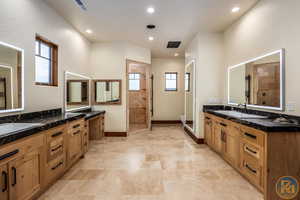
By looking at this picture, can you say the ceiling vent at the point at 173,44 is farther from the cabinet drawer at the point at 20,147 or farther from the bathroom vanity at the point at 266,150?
the cabinet drawer at the point at 20,147

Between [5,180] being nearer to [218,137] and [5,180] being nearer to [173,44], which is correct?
[218,137]

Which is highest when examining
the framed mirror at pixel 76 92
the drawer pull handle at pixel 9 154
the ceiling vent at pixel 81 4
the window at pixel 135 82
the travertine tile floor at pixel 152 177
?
the ceiling vent at pixel 81 4

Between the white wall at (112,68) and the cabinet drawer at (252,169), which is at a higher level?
the white wall at (112,68)

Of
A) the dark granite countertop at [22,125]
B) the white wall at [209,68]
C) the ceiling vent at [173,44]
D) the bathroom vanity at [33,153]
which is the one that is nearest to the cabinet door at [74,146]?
the bathroom vanity at [33,153]

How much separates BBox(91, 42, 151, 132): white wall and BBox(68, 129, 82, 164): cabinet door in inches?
79.1

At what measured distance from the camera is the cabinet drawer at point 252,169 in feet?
7.24

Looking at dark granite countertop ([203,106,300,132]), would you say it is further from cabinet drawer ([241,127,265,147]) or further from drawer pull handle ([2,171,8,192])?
drawer pull handle ([2,171,8,192])

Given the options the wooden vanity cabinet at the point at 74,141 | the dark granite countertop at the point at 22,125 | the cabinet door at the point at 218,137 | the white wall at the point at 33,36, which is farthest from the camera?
the cabinet door at the point at 218,137

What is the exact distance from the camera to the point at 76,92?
4391 mm

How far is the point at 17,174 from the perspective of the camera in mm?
1682

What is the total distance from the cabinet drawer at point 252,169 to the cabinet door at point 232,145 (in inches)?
8.3

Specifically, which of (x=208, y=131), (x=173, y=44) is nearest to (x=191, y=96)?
(x=208, y=131)

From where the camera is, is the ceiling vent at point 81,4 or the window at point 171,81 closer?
the ceiling vent at point 81,4

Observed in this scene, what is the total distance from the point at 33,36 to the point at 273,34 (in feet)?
12.8
